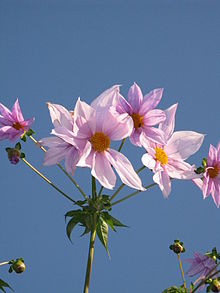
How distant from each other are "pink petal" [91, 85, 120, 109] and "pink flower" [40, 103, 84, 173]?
0.08 metres

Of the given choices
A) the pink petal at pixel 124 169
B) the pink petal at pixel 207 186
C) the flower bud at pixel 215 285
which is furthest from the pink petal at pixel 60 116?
the flower bud at pixel 215 285

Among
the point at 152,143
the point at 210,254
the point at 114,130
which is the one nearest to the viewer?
the point at 114,130

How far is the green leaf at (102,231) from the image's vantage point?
1.26 meters

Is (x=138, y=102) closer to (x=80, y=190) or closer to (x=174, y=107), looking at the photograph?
(x=174, y=107)

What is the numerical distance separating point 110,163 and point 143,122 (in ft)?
0.53

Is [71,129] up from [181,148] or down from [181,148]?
up

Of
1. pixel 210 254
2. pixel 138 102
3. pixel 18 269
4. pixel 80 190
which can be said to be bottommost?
pixel 210 254

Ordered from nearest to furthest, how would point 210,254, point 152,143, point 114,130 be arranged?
point 114,130 < point 152,143 < point 210,254

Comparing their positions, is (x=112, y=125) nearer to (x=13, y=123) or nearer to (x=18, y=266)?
(x=13, y=123)

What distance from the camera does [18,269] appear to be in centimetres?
143

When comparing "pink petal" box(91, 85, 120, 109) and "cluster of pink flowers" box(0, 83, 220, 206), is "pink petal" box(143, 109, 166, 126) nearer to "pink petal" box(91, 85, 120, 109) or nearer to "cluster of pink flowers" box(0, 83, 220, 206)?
"cluster of pink flowers" box(0, 83, 220, 206)

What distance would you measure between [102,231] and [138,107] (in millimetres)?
331

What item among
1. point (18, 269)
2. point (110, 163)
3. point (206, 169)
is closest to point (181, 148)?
point (206, 169)

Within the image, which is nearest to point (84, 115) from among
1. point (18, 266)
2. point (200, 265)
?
point (18, 266)
